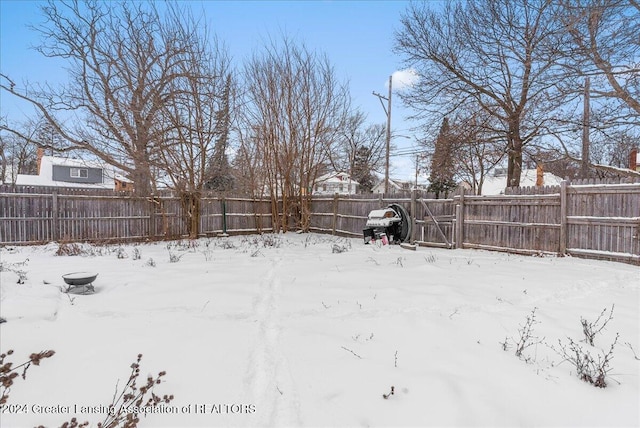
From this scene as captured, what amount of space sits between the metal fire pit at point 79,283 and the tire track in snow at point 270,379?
2176mm

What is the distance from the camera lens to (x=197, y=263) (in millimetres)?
6316

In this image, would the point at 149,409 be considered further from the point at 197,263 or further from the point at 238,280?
the point at 197,263

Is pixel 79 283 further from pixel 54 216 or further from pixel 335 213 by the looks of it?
pixel 335 213

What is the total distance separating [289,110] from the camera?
42.2 feet

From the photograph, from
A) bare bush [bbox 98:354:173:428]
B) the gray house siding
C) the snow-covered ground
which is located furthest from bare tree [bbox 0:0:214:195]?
the gray house siding

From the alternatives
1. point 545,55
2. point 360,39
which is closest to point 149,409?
point 545,55

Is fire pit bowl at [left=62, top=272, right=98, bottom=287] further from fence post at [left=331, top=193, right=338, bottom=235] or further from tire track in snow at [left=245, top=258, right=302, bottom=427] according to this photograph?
fence post at [left=331, top=193, right=338, bottom=235]

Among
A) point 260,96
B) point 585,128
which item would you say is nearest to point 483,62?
point 585,128

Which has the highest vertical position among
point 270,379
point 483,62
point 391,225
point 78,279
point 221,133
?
point 483,62

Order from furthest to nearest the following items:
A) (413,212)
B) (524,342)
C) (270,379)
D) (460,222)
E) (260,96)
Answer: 1. (260,96)
2. (413,212)
3. (460,222)
4. (524,342)
5. (270,379)

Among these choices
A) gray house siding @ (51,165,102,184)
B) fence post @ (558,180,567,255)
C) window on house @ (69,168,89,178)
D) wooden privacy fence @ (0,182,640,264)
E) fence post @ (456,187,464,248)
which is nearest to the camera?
wooden privacy fence @ (0,182,640,264)

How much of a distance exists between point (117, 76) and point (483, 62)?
38.6ft

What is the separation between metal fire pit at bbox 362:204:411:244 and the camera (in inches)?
397

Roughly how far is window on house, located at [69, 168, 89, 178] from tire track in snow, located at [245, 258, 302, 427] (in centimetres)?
3137
